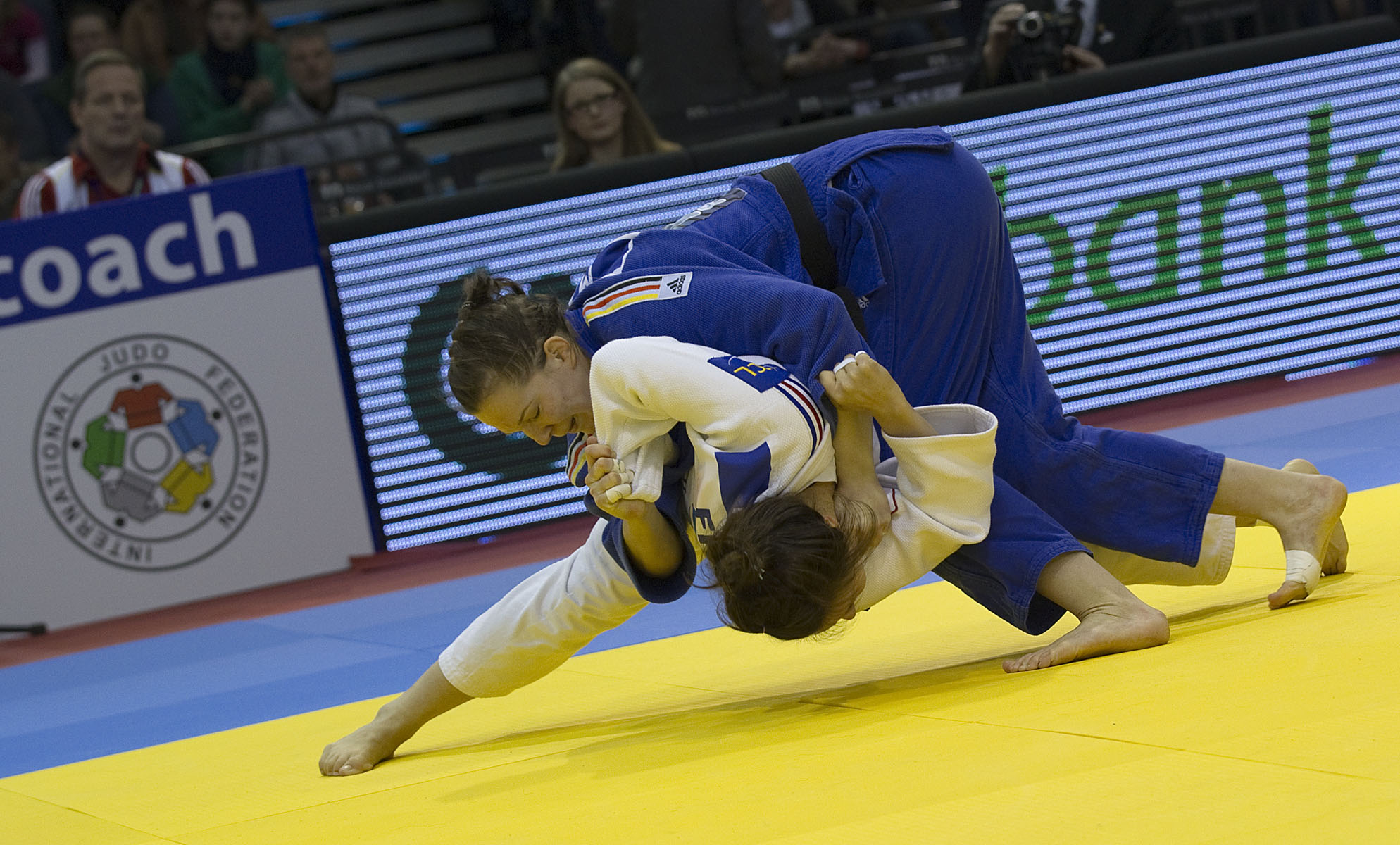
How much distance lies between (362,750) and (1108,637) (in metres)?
1.24

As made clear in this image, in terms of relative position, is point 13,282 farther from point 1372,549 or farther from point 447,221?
point 1372,549

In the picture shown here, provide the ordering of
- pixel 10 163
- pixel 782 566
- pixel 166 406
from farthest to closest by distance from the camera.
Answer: pixel 10 163 → pixel 166 406 → pixel 782 566

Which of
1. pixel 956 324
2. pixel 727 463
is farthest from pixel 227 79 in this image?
pixel 727 463

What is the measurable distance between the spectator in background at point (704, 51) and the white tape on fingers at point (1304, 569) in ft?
15.3

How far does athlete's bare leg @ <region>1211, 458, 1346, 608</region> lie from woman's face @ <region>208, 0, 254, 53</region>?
640 centimetres

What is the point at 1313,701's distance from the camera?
5.55 ft

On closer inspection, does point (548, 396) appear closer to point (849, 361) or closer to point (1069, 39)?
point (849, 361)

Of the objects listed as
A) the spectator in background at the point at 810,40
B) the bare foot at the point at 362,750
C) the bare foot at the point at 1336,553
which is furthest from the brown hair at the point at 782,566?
the spectator in background at the point at 810,40

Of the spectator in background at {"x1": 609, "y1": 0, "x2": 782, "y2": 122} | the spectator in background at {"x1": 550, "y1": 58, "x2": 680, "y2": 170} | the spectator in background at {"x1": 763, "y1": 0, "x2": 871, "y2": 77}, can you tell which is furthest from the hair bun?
the spectator in background at {"x1": 763, "y1": 0, "x2": 871, "y2": 77}

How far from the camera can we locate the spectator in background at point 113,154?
547cm

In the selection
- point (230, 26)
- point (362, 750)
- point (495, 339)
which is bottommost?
point (362, 750)

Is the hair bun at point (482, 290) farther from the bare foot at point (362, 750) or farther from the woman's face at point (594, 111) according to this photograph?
the woman's face at point (594, 111)

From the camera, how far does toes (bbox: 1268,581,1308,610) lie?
2.38 meters

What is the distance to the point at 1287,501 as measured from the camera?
2494 mm
